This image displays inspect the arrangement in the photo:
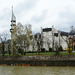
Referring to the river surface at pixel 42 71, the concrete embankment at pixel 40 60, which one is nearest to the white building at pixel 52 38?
the concrete embankment at pixel 40 60

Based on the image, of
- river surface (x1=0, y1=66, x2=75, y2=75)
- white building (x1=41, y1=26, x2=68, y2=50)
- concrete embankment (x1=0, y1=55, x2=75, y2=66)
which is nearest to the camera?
river surface (x1=0, y1=66, x2=75, y2=75)

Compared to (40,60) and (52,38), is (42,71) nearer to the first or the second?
(40,60)

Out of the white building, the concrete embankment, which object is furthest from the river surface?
the white building

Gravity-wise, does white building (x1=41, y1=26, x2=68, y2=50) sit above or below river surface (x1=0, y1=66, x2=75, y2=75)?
above

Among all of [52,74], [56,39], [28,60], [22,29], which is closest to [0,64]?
[28,60]

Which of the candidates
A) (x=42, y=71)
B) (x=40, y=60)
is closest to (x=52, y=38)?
(x=40, y=60)

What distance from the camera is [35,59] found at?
34.6 meters

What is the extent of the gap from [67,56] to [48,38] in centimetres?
2826

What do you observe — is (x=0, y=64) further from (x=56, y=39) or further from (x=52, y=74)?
(x=56, y=39)

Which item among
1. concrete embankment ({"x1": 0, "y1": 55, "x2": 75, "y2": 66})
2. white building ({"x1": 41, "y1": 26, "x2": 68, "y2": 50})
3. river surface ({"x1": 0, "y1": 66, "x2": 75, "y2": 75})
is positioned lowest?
river surface ({"x1": 0, "y1": 66, "x2": 75, "y2": 75})

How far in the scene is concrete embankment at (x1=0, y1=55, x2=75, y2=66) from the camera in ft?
103

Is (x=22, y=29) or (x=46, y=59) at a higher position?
(x=22, y=29)

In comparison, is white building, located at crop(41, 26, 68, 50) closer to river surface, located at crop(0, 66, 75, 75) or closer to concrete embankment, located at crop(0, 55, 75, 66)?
concrete embankment, located at crop(0, 55, 75, 66)

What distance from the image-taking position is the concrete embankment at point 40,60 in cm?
3150
